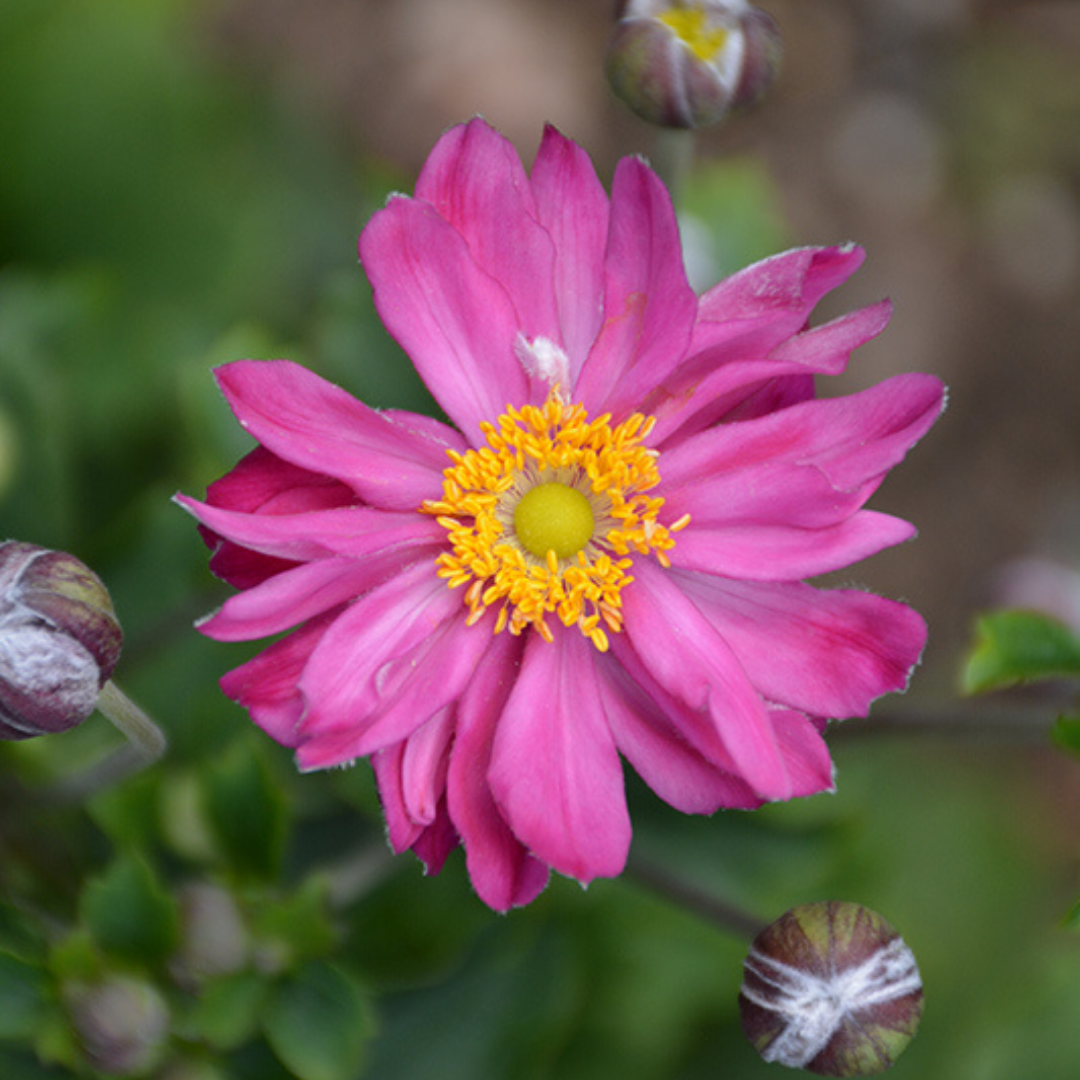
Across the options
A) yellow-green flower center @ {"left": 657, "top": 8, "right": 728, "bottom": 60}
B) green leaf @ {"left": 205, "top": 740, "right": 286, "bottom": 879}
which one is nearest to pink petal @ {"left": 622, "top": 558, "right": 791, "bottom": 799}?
green leaf @ {"left": 205, "top": 740, "right": 286, "bottom": 879}

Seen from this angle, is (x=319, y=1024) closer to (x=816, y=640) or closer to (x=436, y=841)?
(x=436, y=841)

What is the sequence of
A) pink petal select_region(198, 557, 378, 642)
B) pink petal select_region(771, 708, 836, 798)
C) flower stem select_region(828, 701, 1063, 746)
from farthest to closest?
flower stem select_region(828, 701, 1063, 746) < pink petal select_region(771, 708, 836, 798) < pink petal select_region(198, 557, 378, 642)

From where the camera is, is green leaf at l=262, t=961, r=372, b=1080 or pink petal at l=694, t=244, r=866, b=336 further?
green leaf at l=262, t=961, r=372, b=1080

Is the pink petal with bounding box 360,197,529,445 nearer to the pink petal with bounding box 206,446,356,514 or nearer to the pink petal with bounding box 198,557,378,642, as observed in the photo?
the pink petal with bounding box 206,446,356,514

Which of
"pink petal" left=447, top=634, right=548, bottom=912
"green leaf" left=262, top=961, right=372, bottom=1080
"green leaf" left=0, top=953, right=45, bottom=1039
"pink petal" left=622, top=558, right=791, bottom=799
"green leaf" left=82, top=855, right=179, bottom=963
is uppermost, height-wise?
"pink petal" left=622, top=558, right=791, bottom=799

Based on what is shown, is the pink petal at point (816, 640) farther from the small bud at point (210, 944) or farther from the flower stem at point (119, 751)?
the small bud at point (210, 944)

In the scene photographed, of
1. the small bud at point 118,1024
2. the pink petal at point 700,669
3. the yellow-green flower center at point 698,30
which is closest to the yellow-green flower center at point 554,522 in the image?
the pink petal at point 700,669

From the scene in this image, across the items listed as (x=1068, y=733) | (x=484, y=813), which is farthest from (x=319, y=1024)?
(x=1068, y=733)
